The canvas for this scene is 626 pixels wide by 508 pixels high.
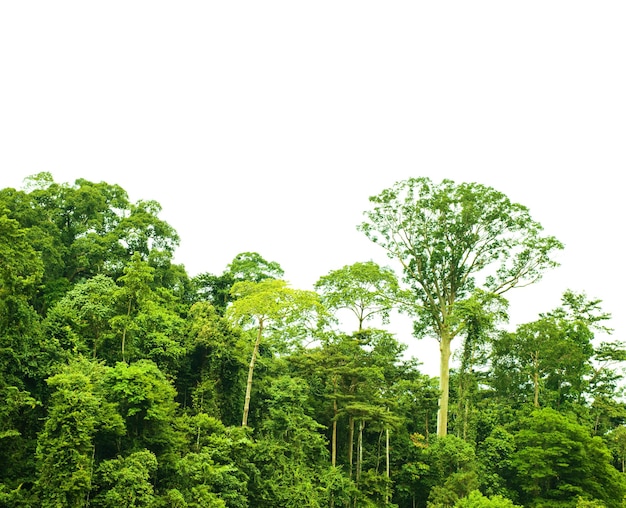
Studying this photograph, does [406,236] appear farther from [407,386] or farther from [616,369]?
[616,369]

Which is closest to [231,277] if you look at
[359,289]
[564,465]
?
[359,289]

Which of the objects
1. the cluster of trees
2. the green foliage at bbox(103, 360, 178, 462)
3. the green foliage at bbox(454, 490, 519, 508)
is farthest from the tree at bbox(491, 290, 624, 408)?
the green foliage at bbox(103, 360, 178, 462)

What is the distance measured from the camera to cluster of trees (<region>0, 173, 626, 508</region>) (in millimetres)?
14422

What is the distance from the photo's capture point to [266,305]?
2005 centimetres

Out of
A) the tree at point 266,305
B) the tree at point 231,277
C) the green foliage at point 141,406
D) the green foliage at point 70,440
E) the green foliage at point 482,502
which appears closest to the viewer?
the green foliage at point 70,440

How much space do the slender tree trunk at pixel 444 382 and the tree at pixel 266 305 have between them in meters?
8.17

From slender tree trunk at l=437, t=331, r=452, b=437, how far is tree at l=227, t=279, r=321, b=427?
8.17 metres

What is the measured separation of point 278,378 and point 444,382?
327 inches

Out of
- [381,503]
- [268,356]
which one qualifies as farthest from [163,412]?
Result: [381,503]

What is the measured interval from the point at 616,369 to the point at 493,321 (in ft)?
38.7

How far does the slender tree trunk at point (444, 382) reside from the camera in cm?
2478

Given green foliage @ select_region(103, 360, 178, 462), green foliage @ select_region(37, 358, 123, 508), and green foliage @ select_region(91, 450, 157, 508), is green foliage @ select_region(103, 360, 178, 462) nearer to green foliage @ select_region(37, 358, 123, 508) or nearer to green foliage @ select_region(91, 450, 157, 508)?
green foliage @ select_region(37, 358, 123, 508)

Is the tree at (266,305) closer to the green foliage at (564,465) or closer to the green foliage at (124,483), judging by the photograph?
the green foliage at (124,483)

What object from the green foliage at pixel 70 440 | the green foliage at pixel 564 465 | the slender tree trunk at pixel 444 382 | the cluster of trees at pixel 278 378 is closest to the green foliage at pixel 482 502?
the cluster of trees at pixel 278 378
